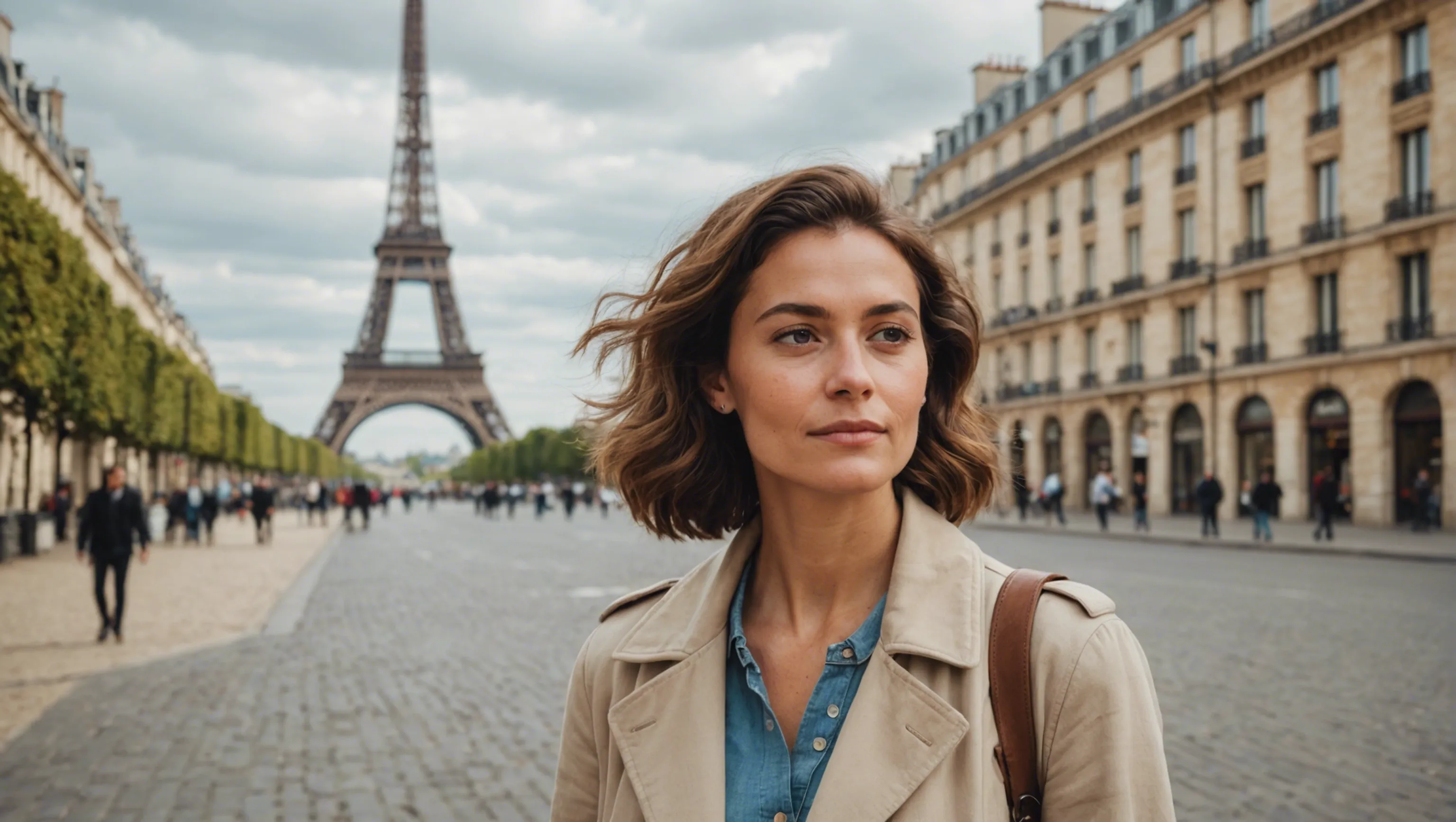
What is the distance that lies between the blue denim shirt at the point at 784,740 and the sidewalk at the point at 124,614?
695cm

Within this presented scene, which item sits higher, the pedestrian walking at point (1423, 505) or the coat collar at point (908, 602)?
the coat collar at point (908, 602)

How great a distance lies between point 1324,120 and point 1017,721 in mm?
37570

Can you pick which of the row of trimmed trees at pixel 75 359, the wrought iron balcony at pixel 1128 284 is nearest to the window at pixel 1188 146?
the wrought iron balcony at pixel 1128 284

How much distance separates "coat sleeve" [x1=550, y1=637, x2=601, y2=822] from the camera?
82.2 inches

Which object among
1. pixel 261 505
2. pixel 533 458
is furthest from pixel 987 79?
pixel 533 458

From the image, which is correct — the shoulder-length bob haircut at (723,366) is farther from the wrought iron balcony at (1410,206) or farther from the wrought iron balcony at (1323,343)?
the wrought iron balcony at (1323,343)

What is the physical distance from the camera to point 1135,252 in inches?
1766

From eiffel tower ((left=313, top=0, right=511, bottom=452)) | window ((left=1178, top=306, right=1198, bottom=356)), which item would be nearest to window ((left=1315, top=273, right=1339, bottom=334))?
window ((left=1178, top=306, right=1198, bottom=356))

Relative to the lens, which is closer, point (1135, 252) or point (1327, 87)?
point (1327, 87)

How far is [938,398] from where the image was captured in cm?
225

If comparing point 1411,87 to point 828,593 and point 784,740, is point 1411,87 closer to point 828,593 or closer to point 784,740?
point 828,593

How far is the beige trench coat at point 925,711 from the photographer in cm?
164

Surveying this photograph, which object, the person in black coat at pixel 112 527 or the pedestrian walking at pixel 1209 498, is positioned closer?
the person in black coat at pixel 112 527

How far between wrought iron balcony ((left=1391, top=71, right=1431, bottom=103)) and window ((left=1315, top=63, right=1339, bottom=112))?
2153 millimetres
